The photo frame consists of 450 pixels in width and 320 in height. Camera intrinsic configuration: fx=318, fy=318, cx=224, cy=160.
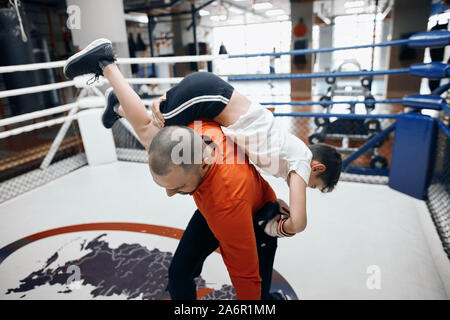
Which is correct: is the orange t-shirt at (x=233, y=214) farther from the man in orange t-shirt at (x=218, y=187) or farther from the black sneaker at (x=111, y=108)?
the black sneaker at (x=111, y=108)

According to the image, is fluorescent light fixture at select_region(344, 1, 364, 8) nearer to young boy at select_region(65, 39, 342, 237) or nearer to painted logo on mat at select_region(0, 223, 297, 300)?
painted logo on mat at select_region(0, 223, 297, 300)

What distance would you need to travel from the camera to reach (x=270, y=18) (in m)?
15.1

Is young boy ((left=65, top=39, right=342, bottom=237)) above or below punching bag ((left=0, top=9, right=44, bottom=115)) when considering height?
below

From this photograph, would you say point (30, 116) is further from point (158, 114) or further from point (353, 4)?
point (353, 4)

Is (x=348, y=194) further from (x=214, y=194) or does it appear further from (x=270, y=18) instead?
(x=270, y=18)

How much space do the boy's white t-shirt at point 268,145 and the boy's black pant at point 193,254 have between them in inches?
8.9

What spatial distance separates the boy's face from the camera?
1054 millimetres

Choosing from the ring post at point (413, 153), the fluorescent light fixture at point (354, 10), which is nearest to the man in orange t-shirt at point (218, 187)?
the ring post at point (413, 153)

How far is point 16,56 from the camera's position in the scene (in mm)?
4352

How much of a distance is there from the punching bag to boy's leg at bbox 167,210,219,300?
4.18m

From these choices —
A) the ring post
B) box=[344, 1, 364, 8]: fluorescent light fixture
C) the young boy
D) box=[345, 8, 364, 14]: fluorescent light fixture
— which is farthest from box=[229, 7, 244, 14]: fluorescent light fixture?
the young boy

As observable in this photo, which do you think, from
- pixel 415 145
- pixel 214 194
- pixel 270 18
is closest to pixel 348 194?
pixel 415 145

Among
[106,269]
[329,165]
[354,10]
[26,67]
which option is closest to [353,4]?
[354,10]

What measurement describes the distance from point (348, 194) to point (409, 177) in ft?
1.38
